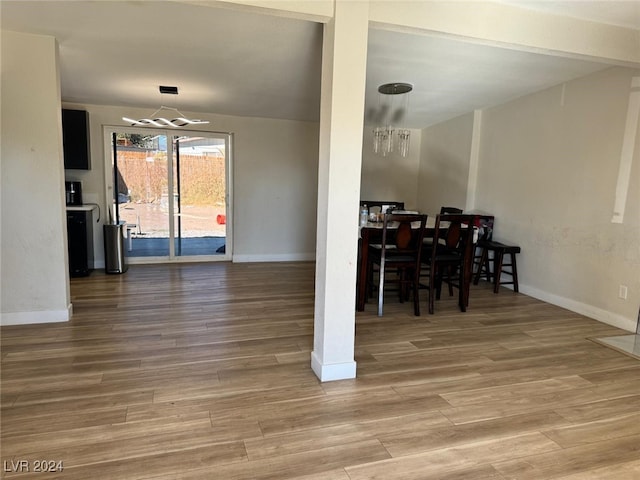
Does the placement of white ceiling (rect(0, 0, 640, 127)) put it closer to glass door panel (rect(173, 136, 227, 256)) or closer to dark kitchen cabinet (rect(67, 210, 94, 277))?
glass door panel (rect(173, 136, 227, 256))

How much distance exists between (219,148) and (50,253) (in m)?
3.18

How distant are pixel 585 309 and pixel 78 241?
5670 millimetres

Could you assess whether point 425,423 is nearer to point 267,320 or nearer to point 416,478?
point 416,478

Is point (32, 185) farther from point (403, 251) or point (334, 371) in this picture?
point (403, 251)

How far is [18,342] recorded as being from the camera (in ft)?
9.21

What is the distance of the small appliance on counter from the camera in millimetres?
→ 4980

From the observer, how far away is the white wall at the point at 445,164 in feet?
17.6

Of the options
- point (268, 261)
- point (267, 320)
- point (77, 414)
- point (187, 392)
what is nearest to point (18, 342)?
point (77, 414)

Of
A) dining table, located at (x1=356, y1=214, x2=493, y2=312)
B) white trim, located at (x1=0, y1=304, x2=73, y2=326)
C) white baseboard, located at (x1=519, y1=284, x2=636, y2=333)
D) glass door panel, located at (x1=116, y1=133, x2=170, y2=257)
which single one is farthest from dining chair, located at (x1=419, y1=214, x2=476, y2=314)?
glass door panel, located at (x1=116, y1=133, x2=170, y2=257)

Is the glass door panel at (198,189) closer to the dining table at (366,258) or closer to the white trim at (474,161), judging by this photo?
the dining table at (366,258)

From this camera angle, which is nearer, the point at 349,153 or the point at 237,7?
the point at 237,7

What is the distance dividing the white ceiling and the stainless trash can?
1683 mm

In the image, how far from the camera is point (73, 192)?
5.02m

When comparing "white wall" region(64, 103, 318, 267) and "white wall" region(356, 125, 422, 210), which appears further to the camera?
"white wall" region(356, 125, 422, 210)
